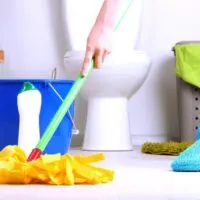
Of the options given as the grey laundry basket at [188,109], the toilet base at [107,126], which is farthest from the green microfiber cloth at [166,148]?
the grey laundry basket at [188,109]

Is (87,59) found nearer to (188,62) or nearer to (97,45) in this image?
(97,45)

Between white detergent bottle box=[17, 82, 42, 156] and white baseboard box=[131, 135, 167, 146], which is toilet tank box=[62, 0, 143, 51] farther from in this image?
white detergent bottle box=[17, 82, 42, 156]

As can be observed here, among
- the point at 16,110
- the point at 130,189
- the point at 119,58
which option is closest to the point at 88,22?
the point at 119,58

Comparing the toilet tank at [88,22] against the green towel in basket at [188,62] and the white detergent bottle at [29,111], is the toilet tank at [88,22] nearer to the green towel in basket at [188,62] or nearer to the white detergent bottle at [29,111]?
the green towel in basket at [188,62]

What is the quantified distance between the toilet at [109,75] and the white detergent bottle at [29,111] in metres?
Result: 0.56

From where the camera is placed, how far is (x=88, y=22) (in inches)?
90.2

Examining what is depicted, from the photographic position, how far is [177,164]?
140cm

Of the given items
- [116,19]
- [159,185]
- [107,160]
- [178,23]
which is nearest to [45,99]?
[107,160]

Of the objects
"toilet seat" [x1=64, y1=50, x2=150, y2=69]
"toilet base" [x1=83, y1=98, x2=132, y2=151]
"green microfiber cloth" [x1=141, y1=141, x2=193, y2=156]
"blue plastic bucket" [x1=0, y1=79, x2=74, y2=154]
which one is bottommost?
"green microfiber cloth" [x1=141, y1=141, x2=193, y2=156]

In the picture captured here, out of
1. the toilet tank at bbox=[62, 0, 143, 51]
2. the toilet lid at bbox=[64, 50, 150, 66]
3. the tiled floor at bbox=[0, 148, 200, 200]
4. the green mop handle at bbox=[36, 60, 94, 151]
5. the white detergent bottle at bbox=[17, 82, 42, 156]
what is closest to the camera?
the tiled floor at bbox=[0, 148, 200, 200]

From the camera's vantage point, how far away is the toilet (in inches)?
84.7

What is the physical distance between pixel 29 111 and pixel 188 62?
955mm

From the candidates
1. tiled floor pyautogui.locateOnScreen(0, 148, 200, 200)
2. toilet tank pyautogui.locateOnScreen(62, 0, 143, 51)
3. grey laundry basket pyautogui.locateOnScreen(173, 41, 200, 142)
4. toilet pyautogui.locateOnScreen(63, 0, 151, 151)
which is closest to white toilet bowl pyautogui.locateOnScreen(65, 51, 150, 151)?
toilet pyautogui.locateOnScreen(63, 0, 151, 151)

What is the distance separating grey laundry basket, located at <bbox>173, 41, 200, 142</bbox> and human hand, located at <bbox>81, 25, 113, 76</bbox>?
110 cm
